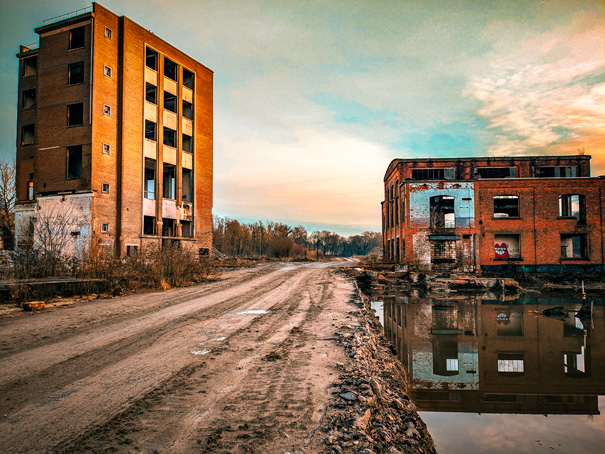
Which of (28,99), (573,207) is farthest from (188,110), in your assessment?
(573,207)

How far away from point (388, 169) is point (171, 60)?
2383cm

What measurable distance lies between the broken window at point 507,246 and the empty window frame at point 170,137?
2836cm

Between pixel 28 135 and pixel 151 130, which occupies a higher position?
pixel 151 130

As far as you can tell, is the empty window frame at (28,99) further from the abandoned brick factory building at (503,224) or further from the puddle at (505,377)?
the abandoned brick factory building at (503,224)

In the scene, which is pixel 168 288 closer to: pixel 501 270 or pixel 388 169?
pixel 501 270

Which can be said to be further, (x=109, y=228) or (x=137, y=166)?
(x=137, y=166)

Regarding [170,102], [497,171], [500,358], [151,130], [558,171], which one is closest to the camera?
[500,358]

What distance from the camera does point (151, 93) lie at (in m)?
26.7

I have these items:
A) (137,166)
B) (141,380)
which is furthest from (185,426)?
(137,166)

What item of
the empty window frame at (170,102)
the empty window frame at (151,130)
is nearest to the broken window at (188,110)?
the empty window frame at (170,102)

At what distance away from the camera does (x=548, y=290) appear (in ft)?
80.6

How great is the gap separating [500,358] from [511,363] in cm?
42

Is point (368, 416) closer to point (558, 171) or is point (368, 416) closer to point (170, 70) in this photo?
point (170, 70)

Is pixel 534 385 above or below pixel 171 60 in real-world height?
below
